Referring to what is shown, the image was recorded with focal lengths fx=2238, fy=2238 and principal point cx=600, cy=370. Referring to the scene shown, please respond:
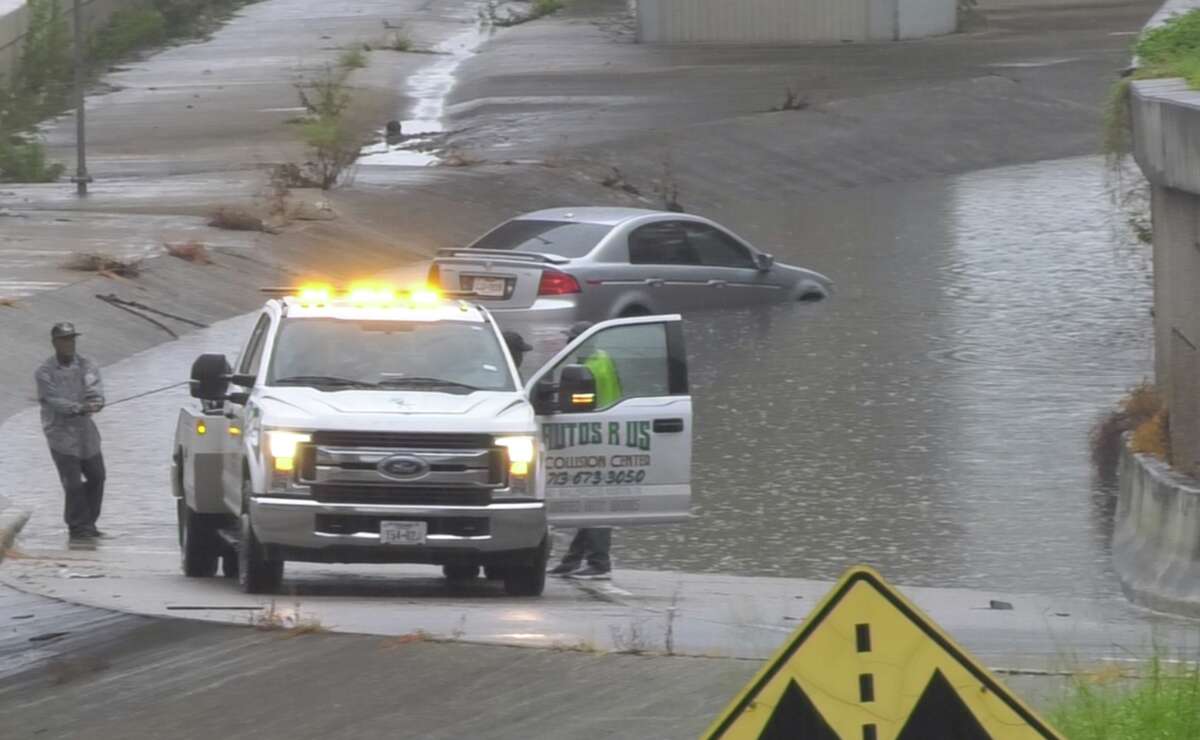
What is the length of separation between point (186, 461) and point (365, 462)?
2632 mm

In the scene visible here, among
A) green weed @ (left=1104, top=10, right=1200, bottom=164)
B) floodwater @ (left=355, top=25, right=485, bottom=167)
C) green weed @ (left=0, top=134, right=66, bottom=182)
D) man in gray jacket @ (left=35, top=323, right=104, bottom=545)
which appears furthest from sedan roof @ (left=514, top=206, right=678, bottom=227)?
green weed @ (left=0, top=134, right=66, bottom=182)

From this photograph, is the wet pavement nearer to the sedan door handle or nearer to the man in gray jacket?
the man in gray jacket

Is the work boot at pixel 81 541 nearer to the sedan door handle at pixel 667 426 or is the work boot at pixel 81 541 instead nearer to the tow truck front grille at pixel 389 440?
the tow truck front grille at pixel 389 440

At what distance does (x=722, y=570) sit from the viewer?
1516cm

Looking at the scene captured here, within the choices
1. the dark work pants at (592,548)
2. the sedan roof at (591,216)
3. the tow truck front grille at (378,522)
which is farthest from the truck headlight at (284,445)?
the sedan roof at (591,216)

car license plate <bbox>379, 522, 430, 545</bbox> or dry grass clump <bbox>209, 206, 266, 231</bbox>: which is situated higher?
car license plate <bbox>379, 522, 430, 545</bbox>

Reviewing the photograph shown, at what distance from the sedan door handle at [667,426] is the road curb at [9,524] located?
184 inches

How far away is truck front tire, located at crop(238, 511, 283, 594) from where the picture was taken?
12672 millimetres

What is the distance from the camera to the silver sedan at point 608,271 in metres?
23.3

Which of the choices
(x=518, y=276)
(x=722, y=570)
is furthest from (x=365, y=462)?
(x=518, y=276)

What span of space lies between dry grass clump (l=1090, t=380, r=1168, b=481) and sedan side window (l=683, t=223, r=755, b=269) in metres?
7.04

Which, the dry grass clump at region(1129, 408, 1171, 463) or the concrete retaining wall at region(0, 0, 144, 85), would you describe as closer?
the dry grass clump at region(1129, 408, 1171, 463)

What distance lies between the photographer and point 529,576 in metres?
13.1

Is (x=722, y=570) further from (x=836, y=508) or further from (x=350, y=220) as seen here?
(x=350, y=220)
